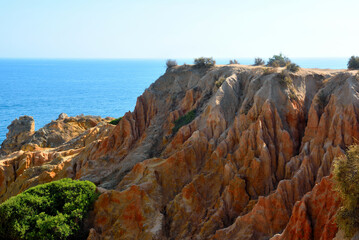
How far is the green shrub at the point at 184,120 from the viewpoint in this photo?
115ft

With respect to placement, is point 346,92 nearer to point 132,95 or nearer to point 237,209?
point 237,209

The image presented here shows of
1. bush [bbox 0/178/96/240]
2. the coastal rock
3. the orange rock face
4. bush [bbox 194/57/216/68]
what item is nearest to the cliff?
the orange rock face

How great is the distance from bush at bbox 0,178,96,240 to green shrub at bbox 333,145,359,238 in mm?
18122

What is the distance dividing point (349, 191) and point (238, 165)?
11.4 meters

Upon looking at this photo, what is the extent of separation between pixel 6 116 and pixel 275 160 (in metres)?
106

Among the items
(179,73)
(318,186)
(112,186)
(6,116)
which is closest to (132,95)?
(6,116)

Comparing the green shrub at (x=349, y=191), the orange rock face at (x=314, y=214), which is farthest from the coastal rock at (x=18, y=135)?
the green shrub at (x=349, y=191)

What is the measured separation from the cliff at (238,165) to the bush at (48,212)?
1.41m

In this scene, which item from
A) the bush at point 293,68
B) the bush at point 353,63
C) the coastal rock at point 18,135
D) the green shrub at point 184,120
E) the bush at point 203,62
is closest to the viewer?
the bush at point 293,68

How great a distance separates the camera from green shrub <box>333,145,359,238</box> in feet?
50.7

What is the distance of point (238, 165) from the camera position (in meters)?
27.0

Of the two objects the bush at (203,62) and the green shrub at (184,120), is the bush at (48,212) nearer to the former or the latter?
the green shrub at (184,120)

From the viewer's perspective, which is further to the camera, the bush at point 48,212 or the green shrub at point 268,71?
the green shrub at point 268,71

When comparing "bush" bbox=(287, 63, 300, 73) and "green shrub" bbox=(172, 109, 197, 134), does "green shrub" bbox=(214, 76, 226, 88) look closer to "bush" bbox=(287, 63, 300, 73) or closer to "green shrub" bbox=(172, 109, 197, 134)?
"green shrub" bbox=(172, 109, 197, 134)
